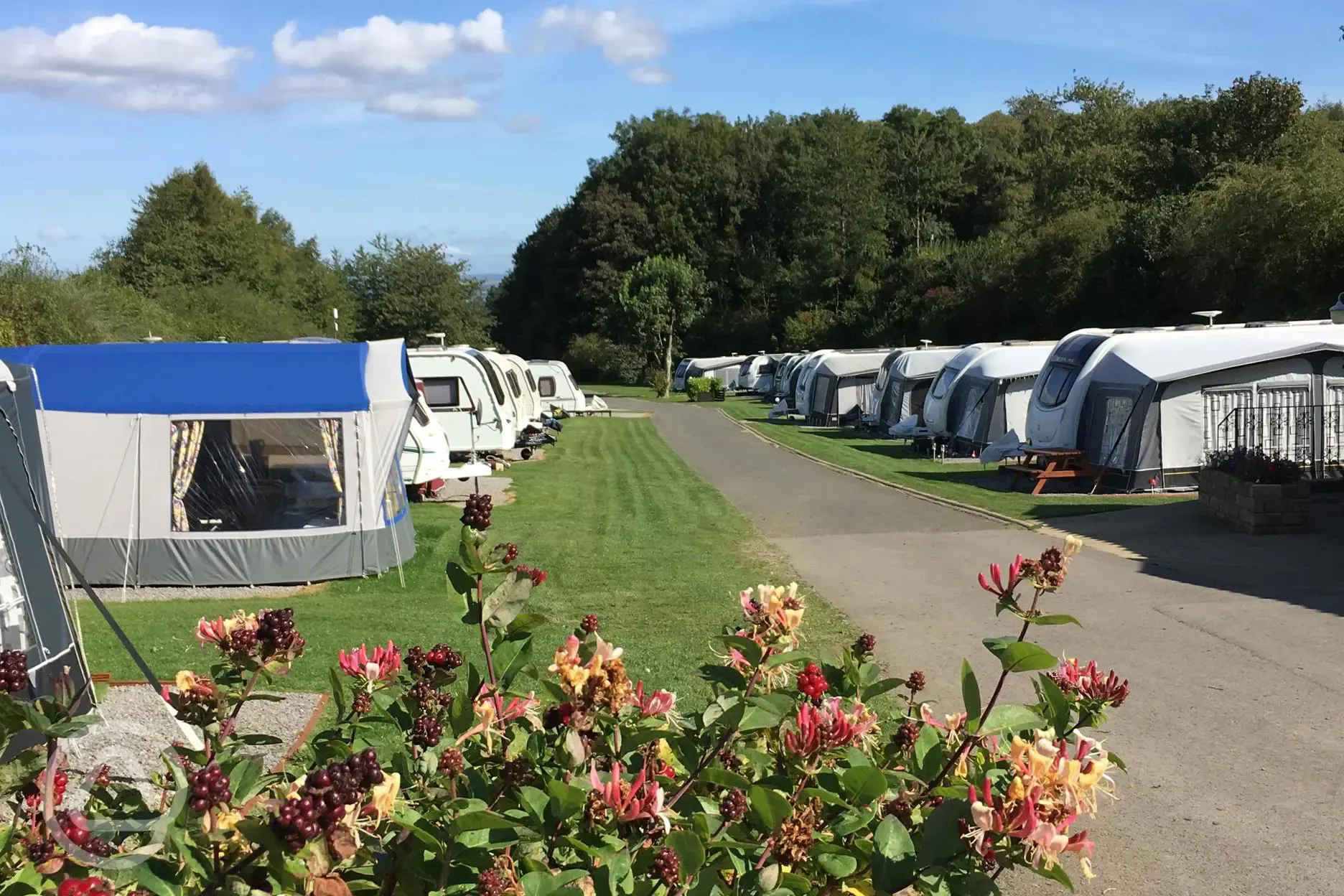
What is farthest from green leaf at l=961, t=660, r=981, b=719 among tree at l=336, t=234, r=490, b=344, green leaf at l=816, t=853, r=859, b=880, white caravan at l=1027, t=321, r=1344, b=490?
tree at l=336, t=234, r=490, b=344

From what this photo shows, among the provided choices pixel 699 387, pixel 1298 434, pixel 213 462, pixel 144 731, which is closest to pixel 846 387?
pixel 699 387

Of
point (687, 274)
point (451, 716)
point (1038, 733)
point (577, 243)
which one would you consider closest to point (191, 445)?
point (451, 716)

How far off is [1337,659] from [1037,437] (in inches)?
483

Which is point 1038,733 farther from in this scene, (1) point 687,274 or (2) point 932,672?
(1) point 687,274

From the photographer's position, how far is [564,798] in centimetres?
235

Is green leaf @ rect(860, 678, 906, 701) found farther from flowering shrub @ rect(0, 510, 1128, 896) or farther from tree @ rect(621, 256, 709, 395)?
tree @ rect(621, 256, 709, 395)

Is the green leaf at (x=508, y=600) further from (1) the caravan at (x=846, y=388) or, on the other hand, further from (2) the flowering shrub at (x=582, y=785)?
(1) the caravan at (x=846, y=388)

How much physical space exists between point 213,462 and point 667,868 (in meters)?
10.0

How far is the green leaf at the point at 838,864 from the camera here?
8.45 feet

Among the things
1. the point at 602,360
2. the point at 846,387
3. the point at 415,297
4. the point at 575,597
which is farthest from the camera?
the point at 602,360

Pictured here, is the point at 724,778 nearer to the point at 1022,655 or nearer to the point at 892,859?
the point at 892,859

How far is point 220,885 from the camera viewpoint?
2047 mm

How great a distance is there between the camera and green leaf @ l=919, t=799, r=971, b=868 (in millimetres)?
2355

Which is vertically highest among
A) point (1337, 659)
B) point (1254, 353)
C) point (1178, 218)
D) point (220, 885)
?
point (1178, 218)
